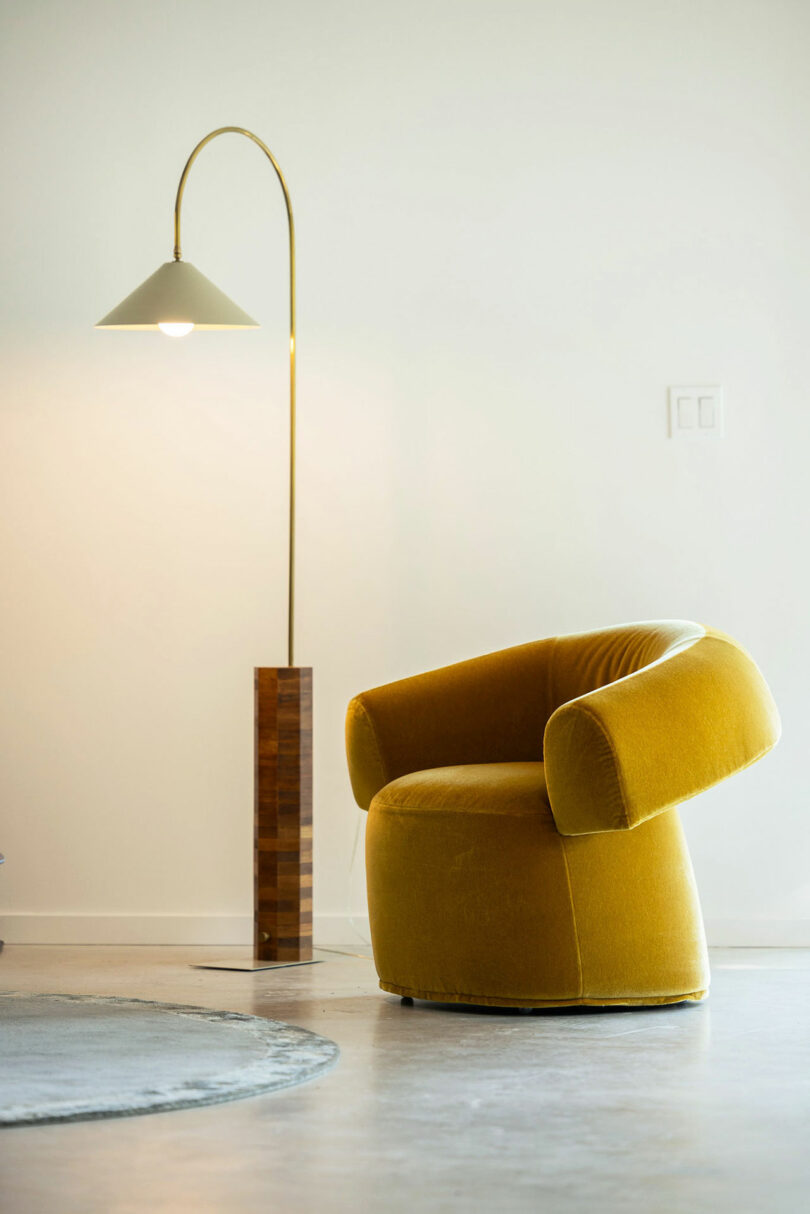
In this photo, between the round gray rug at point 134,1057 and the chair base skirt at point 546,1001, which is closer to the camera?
the round gray rug at point 134,1057

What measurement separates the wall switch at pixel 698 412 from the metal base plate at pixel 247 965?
5.47 ft

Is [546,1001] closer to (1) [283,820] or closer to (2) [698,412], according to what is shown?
(1) [283,820]

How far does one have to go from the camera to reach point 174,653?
13.1 ft

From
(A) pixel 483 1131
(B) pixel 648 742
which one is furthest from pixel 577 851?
(A) pixel 483 1131

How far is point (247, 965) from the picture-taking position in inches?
136

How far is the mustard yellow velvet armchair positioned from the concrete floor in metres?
0.09

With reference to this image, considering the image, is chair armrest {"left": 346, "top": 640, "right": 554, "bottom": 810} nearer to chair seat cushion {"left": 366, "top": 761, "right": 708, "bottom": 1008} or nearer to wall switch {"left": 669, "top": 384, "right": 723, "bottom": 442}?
chair seat cushion {"left": 366, "top": 761, "right": 708, "bottom": 1008}

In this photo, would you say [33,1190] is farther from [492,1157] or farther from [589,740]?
[589,740]

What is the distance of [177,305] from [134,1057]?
174 cm

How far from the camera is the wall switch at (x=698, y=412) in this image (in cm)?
392

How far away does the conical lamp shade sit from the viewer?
3355 millimetres

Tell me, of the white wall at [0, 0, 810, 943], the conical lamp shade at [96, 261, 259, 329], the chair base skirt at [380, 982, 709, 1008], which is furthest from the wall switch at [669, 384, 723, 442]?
the chair base skirt at [380, 982, 709, 1008]

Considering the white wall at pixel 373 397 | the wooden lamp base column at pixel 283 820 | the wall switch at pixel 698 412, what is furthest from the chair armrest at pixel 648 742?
the wall switch at pixel 698 412

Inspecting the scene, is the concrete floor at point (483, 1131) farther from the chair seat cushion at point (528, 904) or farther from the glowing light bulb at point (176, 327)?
the glowing light bulb at point (176, 327)
